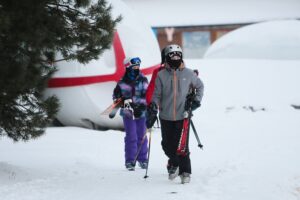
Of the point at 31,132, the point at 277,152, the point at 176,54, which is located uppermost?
the point at 176,54

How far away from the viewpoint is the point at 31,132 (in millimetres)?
5461

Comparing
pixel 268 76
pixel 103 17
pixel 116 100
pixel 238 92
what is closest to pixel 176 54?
pixel 103 17

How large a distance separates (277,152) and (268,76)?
22.0 feet

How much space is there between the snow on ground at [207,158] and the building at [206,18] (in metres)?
8.42

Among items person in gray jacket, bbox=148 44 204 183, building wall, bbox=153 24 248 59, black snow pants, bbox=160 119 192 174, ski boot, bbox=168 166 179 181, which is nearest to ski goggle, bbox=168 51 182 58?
person in gray jacket, bbox=148 44 204 183

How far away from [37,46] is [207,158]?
3.30 meters

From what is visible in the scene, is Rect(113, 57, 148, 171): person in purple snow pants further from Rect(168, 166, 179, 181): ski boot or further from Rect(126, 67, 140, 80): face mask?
Rect(168, 166, 179, 181): ski boot

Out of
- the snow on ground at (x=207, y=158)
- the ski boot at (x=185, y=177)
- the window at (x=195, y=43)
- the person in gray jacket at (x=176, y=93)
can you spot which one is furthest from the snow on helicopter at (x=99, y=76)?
the window at (x=195, y=43)

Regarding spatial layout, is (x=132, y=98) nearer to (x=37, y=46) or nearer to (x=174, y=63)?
(x=174, y=63)

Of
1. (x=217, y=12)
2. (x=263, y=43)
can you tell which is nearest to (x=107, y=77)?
(x=263, y=43)

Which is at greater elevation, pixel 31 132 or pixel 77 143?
pixel 31 132

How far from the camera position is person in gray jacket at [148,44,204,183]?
5277 millimetres

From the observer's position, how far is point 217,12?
2275cm

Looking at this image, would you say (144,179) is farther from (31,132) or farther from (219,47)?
(219,47)
